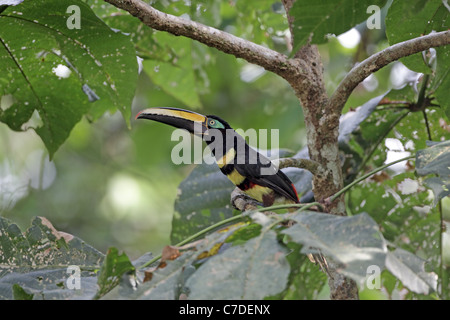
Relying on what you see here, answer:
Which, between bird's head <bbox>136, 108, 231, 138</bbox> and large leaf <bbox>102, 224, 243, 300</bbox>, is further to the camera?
bird's head <bbox>136, 108, 231, 138</bbox>

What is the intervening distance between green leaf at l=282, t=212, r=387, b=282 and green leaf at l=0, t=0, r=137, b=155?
1210 millimetres

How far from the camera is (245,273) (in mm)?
1386

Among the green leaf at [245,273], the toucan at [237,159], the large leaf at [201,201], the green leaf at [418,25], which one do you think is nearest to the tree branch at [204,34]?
the green leaf at [418,25]

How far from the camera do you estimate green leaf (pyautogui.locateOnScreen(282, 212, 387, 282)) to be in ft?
4.31

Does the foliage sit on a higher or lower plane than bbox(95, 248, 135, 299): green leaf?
higher

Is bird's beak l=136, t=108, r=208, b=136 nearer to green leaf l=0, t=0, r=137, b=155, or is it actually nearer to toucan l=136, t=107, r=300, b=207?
toucan l=136, t=107, r=300, b=207

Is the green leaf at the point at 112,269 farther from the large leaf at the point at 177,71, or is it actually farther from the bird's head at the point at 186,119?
the large leaf at the point at 177,71

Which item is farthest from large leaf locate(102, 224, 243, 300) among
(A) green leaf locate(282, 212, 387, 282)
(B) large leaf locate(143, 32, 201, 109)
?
(B) large leaf locate(143, 32, 201, 109)

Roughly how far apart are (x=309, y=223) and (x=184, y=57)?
236 cm

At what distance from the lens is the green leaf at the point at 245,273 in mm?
1348

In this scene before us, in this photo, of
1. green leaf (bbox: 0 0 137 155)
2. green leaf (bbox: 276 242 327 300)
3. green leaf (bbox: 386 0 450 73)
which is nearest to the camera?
green leaf (bbox: 386 0 450 73)

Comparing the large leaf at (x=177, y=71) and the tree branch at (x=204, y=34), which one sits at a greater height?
the large leaf at (x=177, y=71)

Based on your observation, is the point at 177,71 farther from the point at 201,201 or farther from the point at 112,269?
the point at 112,269
